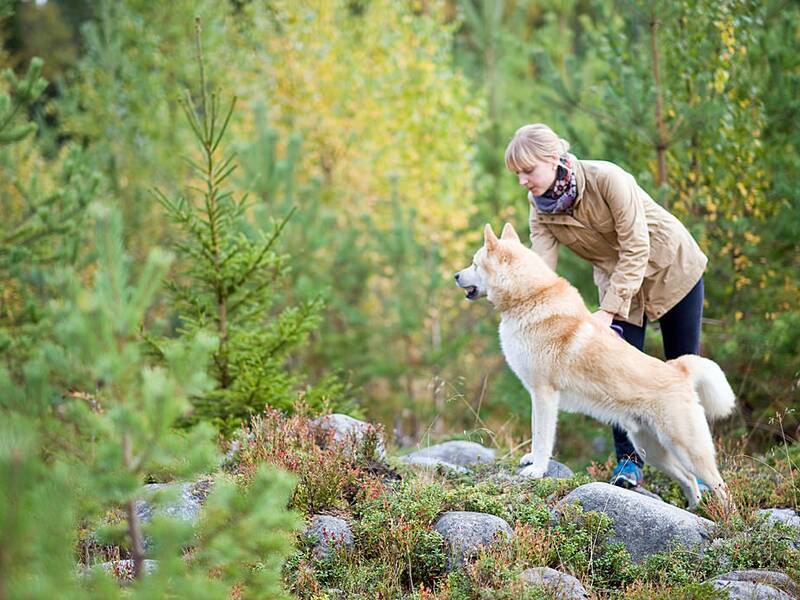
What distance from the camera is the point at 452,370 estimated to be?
11.9 meters

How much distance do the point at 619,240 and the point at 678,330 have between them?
0.83m

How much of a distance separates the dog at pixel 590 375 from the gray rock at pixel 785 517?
0.25 meters

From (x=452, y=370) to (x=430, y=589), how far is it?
8.33 metres

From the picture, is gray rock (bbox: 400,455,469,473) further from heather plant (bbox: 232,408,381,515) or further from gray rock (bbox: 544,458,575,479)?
gray rock (bbox: 544,458,575,479)

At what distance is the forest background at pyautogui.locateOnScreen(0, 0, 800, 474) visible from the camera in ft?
21.4

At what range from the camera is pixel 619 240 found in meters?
4.47

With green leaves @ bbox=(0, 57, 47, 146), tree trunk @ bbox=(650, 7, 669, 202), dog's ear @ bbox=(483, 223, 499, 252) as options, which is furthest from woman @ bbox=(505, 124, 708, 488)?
green leaves @ bbox=(0, 57, 47, 146)

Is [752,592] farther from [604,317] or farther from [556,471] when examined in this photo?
[556,471]

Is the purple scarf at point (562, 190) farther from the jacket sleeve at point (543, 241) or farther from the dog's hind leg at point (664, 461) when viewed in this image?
the dog's hind leg at point (664, 461)

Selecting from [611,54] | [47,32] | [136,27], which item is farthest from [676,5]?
[47,32]

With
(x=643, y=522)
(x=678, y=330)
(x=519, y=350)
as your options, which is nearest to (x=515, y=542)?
(x=643, y=522)

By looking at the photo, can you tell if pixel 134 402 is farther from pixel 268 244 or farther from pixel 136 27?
pixel 136 27

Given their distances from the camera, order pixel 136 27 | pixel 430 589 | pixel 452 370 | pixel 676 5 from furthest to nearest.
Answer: pixel 136 27
pixel 452 370
pixel 676 5
pixel 430 589

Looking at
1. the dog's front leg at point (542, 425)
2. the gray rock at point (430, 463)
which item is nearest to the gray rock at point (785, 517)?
the dog's front leg at point (542, 425)
